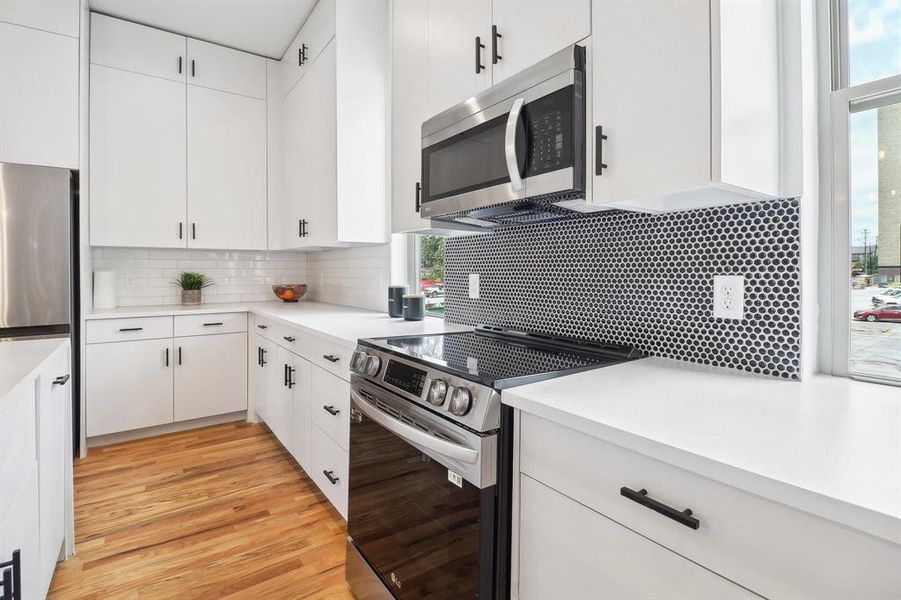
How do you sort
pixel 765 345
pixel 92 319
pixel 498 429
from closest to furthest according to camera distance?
pixel 498 429
pixel 765 345
pixel 92 319

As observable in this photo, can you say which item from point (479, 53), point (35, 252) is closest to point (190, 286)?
point (35, 252)

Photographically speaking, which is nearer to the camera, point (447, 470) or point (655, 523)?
point (655, 523)

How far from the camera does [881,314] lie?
1.18 meters

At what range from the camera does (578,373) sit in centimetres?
126

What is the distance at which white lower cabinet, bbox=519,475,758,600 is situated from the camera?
0.78m

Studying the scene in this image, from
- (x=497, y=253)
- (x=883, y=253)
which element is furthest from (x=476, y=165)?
(x=883, y=253)

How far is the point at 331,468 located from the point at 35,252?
2.12m

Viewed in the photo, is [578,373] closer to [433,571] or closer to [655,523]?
[655,523]

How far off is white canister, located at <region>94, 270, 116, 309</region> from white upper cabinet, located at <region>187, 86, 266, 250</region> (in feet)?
1.89

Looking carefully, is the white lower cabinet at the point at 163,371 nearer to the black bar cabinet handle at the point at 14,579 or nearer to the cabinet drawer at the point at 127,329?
the cabinet drawer at the point at 127,329

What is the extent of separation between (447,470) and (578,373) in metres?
0.44

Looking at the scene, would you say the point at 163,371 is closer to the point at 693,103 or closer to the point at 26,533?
the point at 26,533

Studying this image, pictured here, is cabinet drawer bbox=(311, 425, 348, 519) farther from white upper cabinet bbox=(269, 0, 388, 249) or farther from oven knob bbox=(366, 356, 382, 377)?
white upper cabinet bbox=(269, 0, 388, 249)

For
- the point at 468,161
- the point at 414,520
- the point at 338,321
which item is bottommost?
the point at 414,520
